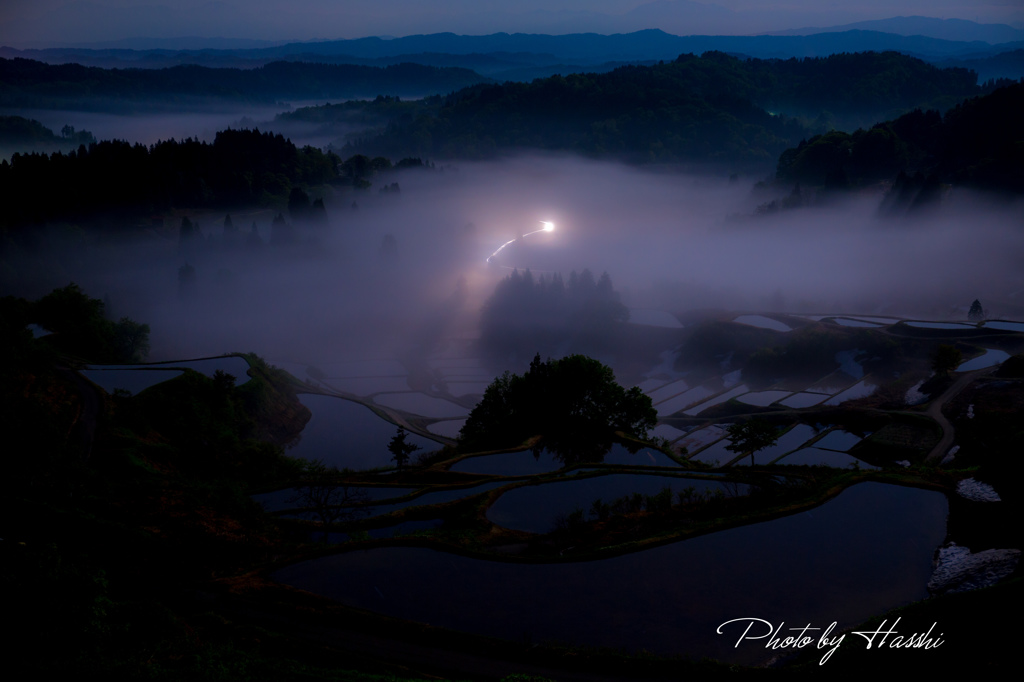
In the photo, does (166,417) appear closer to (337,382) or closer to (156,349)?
(337,382)

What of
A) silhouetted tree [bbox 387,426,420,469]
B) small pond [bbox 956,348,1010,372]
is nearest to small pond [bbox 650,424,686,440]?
silhouetted tree [bbox 387,426,420,469]

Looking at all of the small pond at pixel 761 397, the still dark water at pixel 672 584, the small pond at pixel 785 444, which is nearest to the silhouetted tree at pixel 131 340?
the still dark water at pixel 672 584

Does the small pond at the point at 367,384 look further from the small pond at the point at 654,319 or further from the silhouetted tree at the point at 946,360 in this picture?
the silhouetted tree at the point at 946,360

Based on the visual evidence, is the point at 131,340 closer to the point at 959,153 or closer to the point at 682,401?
the point at 682,401

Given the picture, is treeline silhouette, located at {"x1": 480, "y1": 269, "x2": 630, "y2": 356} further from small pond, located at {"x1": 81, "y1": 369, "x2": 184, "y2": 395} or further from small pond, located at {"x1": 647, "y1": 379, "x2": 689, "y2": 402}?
small pond, located at {"x1": 81, "y1": 369, "x2": 184, "y2": 395}

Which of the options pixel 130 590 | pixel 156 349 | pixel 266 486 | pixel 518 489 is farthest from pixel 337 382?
pixel 130 590

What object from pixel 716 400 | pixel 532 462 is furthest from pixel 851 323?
pixel 532 462
